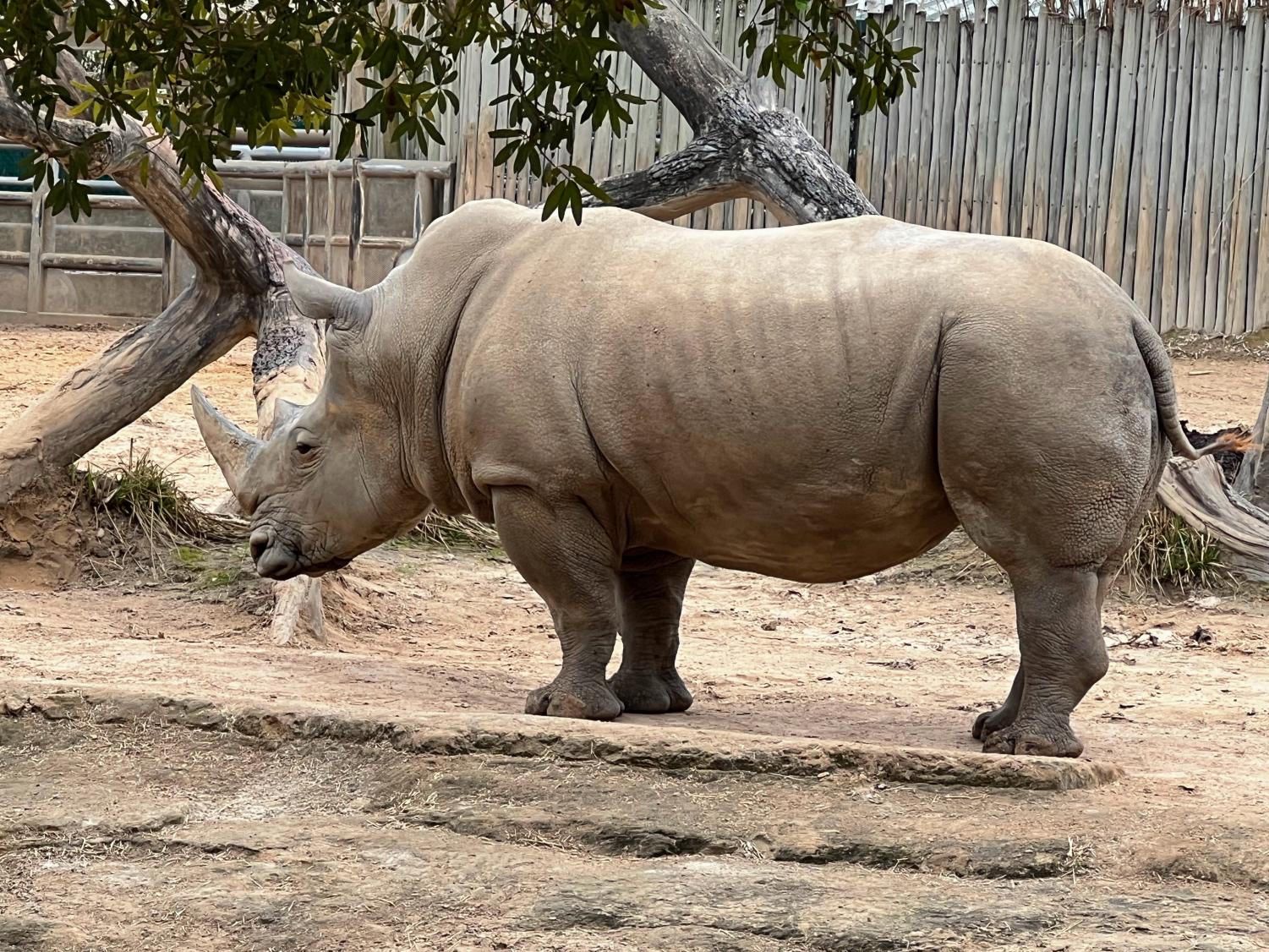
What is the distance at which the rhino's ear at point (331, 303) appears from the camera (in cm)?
585

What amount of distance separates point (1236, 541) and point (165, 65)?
6293mm

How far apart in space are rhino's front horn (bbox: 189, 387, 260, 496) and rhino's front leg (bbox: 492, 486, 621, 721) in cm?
120

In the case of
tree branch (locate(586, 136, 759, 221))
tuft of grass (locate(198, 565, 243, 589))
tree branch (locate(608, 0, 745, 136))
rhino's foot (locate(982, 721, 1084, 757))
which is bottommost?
tuft of grass (locate(198, 565, 243, 589))

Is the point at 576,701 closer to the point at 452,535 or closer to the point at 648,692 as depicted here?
the point at 648,692

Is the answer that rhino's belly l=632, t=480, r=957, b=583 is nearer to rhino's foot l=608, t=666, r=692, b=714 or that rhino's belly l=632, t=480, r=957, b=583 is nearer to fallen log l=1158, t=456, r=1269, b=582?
rhino's foot l=608, t=666, r=692, b=714

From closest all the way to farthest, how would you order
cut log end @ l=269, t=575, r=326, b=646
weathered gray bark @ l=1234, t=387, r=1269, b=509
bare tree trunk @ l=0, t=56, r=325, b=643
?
1. cut log end @ l=269, t=575, r=326, b=646
2. bare tree trunk @ l=0, t=56, r=325, b=643
3. weathered gray bark @ l=1234, t=387, r=1269, b=509

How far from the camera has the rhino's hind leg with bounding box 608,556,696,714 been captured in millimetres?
5902

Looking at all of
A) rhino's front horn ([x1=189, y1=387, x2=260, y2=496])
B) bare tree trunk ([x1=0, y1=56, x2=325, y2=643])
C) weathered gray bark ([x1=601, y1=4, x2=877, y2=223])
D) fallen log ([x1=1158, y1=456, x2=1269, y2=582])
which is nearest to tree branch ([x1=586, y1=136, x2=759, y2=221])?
weathered gray bark ([x1=601, y1=4, x2=877, y2=223])

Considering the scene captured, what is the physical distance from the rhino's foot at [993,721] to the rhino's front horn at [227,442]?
2555 mm

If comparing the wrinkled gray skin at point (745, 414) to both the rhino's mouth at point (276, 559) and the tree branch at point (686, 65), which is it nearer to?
the rhino's mouth at point (276, 559)

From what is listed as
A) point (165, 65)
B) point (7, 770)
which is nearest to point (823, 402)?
point (165, 65)

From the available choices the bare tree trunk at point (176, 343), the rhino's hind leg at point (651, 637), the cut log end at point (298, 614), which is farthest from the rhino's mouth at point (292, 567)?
the bare tree trunk at point (176, 343)

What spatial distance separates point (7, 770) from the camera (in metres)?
4.72

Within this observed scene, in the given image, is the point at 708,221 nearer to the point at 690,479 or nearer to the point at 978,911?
the point at 690,479
